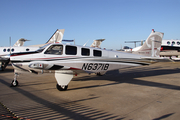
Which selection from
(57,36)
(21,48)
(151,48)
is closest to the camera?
(151,48)

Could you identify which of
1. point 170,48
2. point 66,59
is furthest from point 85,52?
point 170,48

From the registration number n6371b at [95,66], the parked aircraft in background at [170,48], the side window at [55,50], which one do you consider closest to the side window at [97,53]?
the registration number n6371b at [95,66]

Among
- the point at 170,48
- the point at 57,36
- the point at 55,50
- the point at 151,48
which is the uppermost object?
the point at 57,36

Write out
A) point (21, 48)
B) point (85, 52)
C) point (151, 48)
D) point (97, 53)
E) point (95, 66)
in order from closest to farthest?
point (85, 52)
point (95, 66)
point (97, 53)
point (151, 48)
point (21, 48)

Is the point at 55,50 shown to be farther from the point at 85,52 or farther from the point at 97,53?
the point at 97,53

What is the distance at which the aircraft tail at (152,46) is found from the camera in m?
11.0

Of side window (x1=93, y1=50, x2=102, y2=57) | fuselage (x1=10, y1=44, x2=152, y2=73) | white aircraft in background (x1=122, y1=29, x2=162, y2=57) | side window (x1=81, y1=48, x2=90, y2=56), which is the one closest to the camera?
fuselage (x1=10, y1=44, x2=152, y2=73)

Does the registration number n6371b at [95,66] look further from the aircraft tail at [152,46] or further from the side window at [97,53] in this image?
the aircraft tail at [152,46]

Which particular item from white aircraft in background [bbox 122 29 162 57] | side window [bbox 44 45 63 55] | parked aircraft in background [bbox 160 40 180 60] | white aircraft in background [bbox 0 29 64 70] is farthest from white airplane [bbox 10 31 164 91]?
parked aircraft in background [bbox 160 40 180 60]

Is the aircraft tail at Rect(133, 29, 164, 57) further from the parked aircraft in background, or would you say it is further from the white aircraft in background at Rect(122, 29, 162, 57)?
the parked aircraft in background

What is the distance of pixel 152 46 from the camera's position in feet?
36.1

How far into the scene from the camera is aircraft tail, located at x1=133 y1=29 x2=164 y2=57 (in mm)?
10969

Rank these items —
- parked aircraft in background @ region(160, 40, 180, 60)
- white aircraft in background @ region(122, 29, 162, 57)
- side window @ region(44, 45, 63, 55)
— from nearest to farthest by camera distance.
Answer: side window @ region(44, 45, 63, 55)
white aircraft in background @ region(122, 29, 162, 57)
parked aircraft in background @ region(160, 40, 180, 60)

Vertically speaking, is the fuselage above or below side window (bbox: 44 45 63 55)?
below
